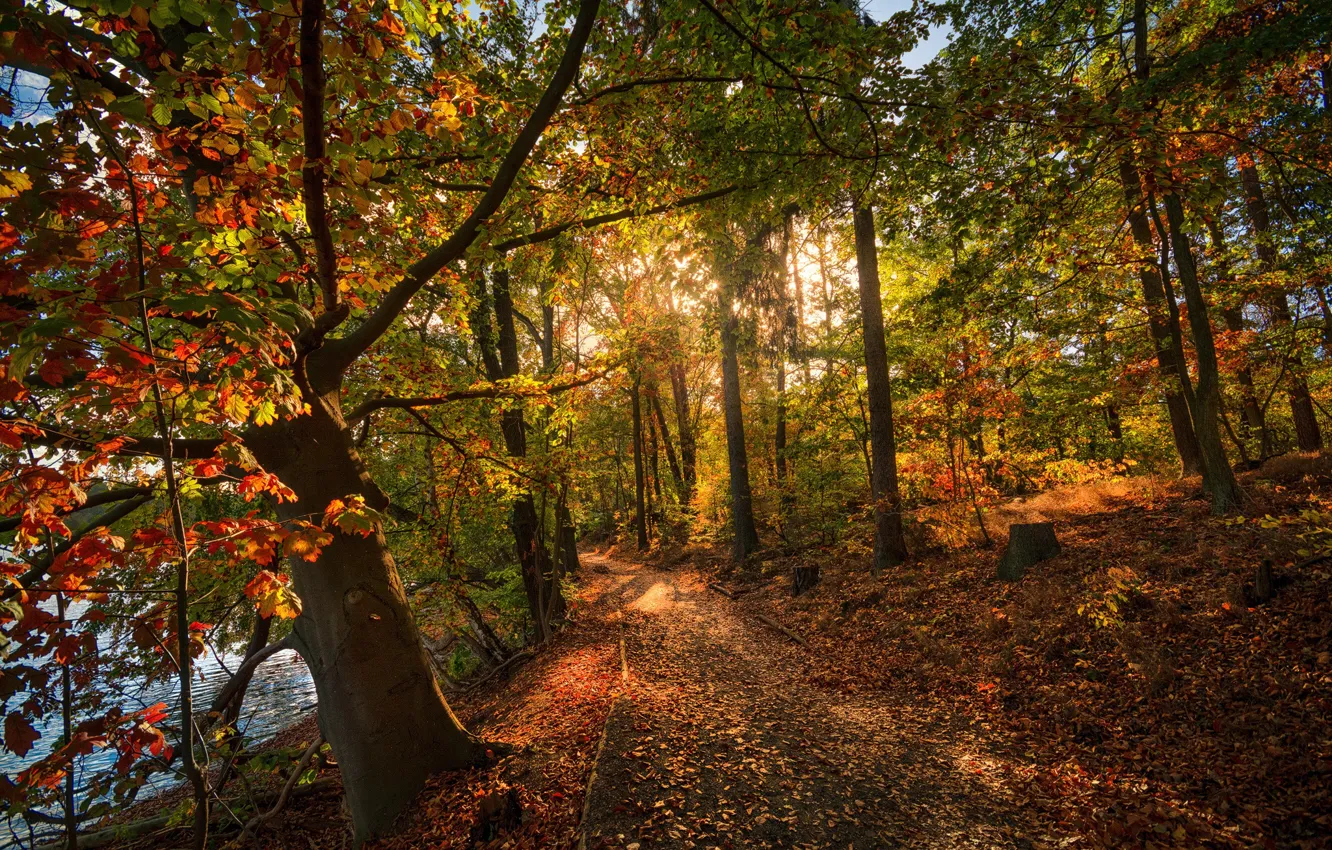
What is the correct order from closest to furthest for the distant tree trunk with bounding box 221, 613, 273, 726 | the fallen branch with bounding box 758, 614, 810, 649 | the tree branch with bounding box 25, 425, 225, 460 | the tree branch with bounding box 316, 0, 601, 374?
the tree branch with bounding box 25, 425, 225, 460, the tree branch with bounding box 316, 0, 601, 374, the distant tree trunk with bounding box 221, 613, 273, 726, the fallen branch with bounding box 758, 614, 810, 649

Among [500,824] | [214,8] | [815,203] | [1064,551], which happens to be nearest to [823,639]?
[1064,551]

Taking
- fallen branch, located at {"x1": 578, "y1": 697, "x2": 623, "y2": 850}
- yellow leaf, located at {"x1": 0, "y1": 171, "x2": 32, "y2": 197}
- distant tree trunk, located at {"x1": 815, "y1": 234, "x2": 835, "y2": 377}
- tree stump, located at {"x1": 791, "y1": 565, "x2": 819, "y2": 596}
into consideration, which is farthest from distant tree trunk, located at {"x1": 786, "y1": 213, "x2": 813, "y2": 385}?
yellow leaf, located at {"x1": 0, "y1": 171, "x2": 32, "y2": 197}

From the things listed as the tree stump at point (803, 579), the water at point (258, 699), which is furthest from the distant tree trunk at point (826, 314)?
the water at point (258, 699)

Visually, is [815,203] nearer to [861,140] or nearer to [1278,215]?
[861,140]

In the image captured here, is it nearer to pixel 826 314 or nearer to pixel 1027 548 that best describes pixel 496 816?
pixel 1027 548

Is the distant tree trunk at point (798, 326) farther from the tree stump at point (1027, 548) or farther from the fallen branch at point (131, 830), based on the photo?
the fallen branch at point (131, 830)

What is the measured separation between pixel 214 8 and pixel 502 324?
322 inches

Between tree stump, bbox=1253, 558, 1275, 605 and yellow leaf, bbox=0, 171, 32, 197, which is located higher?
yellow leaf, bbox=0, 171, 32, 197

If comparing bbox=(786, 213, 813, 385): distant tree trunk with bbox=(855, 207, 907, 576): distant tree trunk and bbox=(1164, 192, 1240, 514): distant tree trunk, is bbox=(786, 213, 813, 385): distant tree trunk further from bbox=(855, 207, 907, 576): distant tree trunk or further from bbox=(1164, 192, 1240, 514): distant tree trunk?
bbox=(1164, 192, 1240, 514): distant tree trunk

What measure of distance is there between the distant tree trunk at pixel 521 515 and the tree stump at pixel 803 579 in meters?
4.89

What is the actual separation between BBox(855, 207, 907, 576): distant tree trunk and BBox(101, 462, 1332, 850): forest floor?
1.38 metres

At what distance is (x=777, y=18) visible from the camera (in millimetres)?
4047

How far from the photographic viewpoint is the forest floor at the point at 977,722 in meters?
3.53

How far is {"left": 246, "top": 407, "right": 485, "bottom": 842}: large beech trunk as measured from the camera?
401cm
